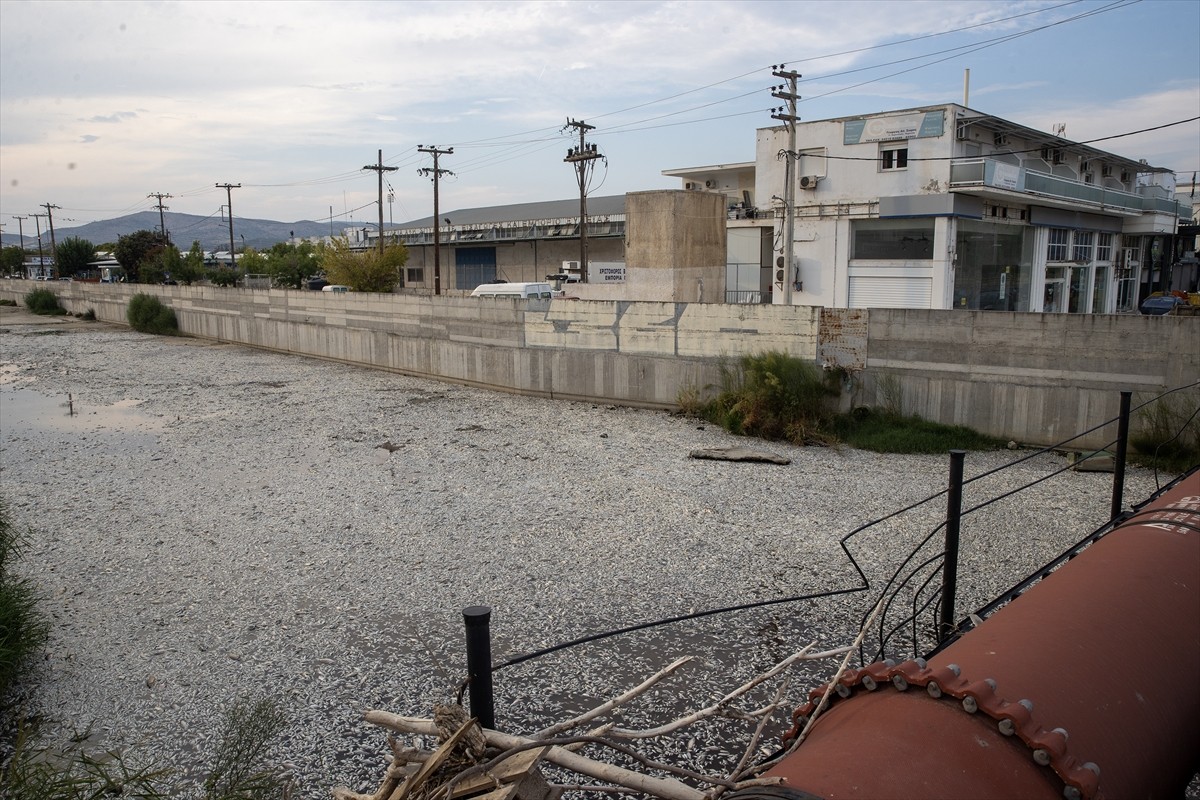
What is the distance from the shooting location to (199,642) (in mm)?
8125

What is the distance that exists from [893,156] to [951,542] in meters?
35.1

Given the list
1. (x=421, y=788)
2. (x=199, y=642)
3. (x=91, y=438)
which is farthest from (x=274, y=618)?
(x=91, y=438)

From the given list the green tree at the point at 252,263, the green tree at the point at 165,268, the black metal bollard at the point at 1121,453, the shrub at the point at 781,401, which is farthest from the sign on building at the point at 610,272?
the black metal bollard at the point at 1121,453

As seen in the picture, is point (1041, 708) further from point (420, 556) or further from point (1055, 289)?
point (1055, 289)

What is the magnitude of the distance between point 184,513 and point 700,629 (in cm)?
837

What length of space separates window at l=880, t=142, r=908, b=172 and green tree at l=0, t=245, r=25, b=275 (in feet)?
397

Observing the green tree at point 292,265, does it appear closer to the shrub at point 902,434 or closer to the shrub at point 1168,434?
the shrub at point 902,434

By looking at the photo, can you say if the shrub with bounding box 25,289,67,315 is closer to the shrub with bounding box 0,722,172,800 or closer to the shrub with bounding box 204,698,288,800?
the shrub with bounding box 0,722,172,800

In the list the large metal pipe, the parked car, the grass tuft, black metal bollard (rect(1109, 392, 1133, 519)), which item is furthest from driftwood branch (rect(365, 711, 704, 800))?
the parked car

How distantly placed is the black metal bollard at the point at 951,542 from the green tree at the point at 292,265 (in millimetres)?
70722

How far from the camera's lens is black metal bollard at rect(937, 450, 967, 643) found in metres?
5.96

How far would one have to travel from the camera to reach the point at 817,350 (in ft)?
60.1

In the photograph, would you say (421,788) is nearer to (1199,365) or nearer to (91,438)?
(1199,365)

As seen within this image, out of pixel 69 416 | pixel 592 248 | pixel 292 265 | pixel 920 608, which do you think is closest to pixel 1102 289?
pixel 592 248
